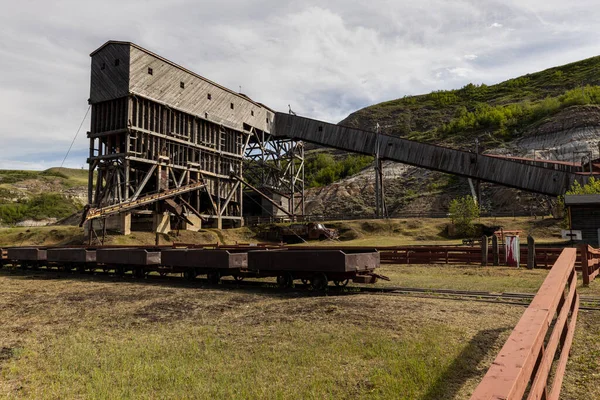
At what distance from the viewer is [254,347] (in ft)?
26.9

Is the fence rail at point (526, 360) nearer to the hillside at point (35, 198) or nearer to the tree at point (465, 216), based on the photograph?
the tree at point (465, 216)

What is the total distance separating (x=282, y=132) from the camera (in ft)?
194

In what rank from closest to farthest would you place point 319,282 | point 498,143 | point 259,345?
point 259,345, point 319,282, point 498,143

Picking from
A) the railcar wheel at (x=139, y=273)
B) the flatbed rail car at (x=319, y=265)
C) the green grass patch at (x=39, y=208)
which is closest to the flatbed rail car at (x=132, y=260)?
the railcar wheel at (x=139, y=273)

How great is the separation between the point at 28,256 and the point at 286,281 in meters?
19.7

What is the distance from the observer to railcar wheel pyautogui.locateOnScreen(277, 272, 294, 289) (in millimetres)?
15734

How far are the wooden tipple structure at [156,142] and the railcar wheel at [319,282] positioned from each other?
25.5 m

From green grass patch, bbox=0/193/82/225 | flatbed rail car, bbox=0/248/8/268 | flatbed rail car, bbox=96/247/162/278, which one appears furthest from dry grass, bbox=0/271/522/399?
green grass patch, bbox=0/193/82/225

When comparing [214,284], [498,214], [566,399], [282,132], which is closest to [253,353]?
[566,399]

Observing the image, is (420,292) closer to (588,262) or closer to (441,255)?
(588,262)

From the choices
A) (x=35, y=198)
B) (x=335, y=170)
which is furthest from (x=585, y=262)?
(x=35, y=198)

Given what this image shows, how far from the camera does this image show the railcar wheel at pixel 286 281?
1573cm

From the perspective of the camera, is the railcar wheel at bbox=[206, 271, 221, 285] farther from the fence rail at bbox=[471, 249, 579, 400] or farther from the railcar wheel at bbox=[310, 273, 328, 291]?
the fence rail at bbox=[471, 249, 579, 400]

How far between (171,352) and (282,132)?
173 feet
